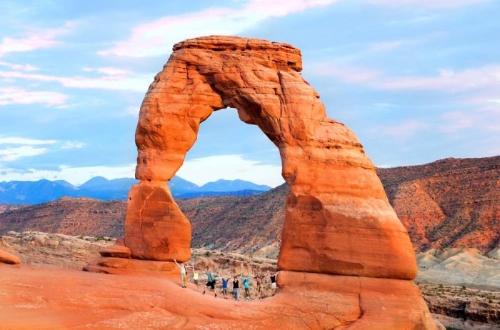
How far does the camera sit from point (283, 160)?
2462 cm

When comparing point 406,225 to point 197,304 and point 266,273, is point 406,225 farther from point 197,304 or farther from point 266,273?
point 197,304

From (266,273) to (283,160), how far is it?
26.0 metres

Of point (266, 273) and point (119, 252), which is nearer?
point (119, 252)

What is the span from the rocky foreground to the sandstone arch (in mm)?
7602

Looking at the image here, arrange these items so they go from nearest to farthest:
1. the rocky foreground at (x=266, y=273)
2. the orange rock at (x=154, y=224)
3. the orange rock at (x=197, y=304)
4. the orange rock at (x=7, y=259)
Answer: the orange rock at (x=197, y=304)
the orange rock at (x=7, y=259)
the orange rock at (x=154, y=224)
the rocky foreground at (x=266, y=273)

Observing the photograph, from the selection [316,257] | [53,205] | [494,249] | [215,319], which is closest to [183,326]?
[215,319]

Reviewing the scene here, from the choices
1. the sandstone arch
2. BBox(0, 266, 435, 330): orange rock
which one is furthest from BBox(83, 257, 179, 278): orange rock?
BBox(0, 266, 435, 330): orange rock

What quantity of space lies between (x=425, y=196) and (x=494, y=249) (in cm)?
1576

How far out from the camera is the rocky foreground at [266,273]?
4075cm

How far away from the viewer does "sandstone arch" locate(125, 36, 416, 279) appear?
23.2m

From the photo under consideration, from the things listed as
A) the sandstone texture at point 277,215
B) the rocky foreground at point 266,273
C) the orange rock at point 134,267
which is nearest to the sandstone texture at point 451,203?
the sandstone texture at point 277,215

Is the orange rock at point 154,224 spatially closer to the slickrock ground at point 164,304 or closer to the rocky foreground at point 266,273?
the slickrock ground at point 164,304

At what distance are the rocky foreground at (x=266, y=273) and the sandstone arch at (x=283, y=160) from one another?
299 inches

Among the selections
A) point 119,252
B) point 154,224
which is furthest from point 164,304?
point 119,252
